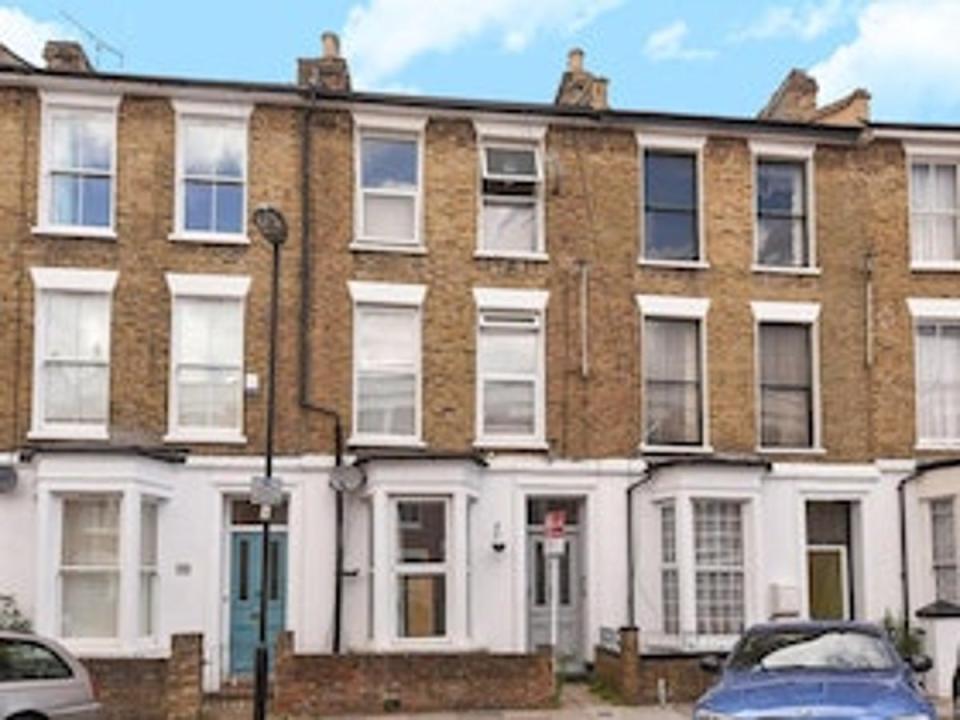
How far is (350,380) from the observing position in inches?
878

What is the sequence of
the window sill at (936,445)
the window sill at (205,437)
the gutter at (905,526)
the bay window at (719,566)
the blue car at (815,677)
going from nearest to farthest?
the blue car at (815,677) → the window sill at (205,437) → the bay window at (719,566) → the gutter at (905,526) → the window sill at (936,445)

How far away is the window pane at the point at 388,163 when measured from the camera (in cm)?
2306

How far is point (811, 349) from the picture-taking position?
23.8 metres

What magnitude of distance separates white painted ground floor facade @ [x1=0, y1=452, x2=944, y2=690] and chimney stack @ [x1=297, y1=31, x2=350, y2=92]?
250 inches

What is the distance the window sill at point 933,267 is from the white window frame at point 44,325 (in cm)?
1342

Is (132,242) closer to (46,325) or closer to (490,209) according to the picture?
(46,325)

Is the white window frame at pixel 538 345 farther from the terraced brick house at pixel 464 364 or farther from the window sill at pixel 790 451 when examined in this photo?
the window sill at pixel 790 451

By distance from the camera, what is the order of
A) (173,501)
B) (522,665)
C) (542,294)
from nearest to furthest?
(522,665)
(173,501)
(542,294)

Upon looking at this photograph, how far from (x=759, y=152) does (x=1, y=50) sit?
13.3 meters

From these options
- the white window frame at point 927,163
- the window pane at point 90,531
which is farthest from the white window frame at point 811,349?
the window pane at point 90,531

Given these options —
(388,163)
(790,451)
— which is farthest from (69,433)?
(790,451)

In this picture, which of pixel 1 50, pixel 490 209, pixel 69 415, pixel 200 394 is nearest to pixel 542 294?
pixel 490 209

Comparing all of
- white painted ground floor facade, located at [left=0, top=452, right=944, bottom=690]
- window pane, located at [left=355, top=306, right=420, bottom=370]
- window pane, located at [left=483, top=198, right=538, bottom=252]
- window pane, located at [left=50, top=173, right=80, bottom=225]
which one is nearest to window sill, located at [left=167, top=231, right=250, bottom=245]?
window pane, located at [left=50, top=173, right=80, bottom=225]

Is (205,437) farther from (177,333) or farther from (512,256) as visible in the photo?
(512,256)
